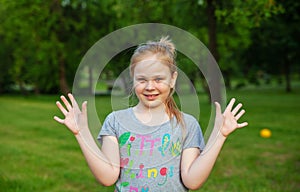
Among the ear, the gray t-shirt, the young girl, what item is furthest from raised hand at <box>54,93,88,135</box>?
the ear

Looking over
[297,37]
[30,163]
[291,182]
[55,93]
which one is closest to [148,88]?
[291,182]

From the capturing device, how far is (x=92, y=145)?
2227 millimetres

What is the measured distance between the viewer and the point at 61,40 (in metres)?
27.4

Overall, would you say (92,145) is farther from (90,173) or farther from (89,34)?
(89,34)

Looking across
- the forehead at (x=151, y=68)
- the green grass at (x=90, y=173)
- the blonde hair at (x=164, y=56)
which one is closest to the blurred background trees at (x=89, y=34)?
the green grass at (x=90, y=173)

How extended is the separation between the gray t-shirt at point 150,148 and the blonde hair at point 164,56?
46 mm

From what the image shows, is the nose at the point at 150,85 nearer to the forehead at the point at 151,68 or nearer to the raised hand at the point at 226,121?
the forehead at the point at 151,68

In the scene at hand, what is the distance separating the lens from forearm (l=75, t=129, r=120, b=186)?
7.29 ft

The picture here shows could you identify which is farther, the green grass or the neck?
the green grass

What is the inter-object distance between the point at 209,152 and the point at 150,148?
299mm

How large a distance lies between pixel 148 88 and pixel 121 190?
55 centimetres

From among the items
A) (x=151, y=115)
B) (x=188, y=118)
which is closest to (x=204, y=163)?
(x=188, y=118)

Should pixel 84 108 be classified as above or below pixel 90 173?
above

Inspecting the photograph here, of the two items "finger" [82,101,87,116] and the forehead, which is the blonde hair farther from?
"finger" [82,101,87,116]
